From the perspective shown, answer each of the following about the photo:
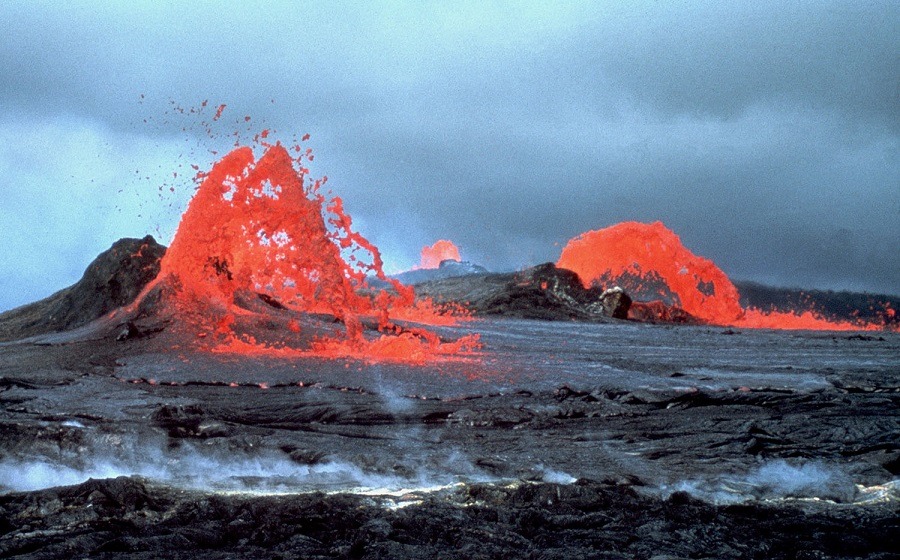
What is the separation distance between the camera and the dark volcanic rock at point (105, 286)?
14.3 metres

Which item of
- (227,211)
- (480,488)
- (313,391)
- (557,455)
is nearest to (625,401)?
(557,455)

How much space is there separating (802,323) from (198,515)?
32.3 meters

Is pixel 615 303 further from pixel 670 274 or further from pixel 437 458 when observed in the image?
pixel 437 458

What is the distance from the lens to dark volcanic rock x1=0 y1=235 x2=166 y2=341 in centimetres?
1428

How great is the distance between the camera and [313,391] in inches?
Result: 362

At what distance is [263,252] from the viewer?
14.2 m

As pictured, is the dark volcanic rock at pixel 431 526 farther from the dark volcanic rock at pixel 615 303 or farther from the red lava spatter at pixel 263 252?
the dark volcanic rock at pixel 615 303

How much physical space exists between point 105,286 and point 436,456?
32.7 ft

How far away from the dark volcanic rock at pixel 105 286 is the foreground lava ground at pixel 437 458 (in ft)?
8.14

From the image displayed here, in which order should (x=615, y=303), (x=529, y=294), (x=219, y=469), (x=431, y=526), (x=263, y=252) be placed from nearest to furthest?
(x=431, y=526), (x=219, y=469), (x=263, y=252), (x=529, y=294), (x=615, y=303)

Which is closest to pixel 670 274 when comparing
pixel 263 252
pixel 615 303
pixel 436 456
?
pixel 615 303

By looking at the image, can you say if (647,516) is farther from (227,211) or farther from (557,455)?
(227,211)

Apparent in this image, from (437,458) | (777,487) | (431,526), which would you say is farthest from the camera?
(437,458)

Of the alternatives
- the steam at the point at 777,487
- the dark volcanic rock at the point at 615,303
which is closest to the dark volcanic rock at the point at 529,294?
the dark volcanic rock at the point at 615,303
